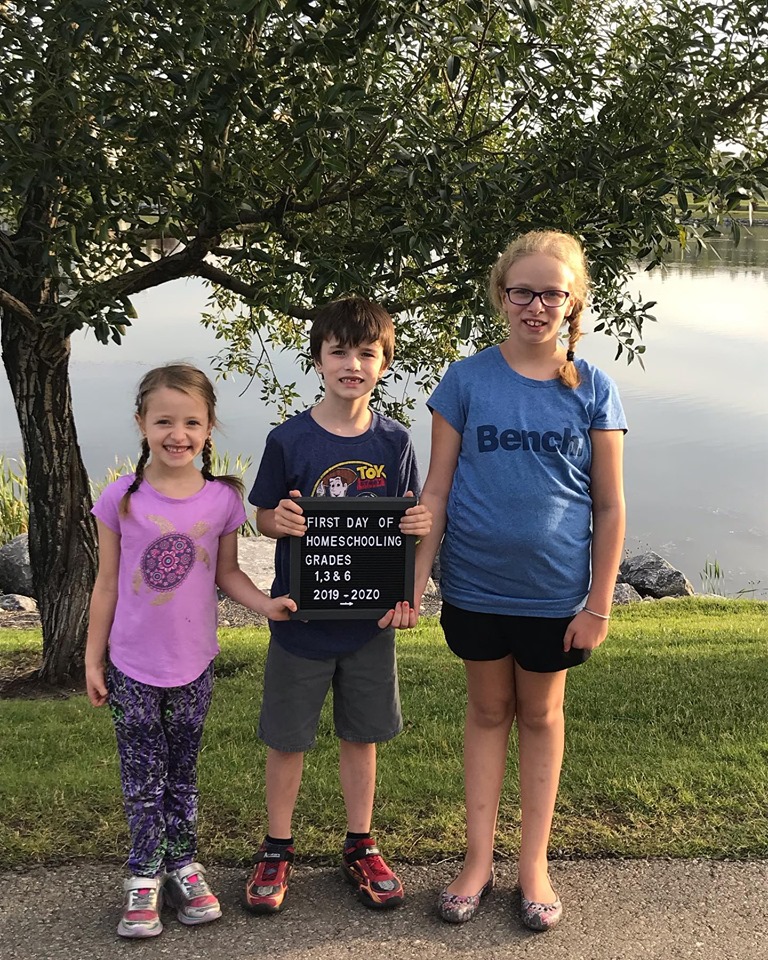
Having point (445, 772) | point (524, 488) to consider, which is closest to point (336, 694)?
point (524, 488)

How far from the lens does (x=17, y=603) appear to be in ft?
32.9

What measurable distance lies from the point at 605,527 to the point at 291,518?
1.01 meters

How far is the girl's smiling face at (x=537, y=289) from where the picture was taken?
3.07 meters

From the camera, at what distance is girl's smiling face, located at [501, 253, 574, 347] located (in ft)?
10.1

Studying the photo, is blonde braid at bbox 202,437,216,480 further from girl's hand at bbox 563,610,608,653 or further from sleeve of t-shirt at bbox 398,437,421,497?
girl's hand at bbox 563,610,608,653

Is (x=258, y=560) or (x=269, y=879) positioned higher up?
(x=269, y=879)

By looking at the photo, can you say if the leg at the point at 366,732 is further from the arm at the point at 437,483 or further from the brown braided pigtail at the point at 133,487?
the brown braided pigtail at the point at 133,487

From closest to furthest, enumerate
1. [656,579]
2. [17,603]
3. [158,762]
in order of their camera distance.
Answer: [158,762], [17,603], [656,579]

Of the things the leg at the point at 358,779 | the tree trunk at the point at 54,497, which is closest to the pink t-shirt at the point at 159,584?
the leg at the point at 358,779

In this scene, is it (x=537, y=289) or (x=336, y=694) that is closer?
(x=537, y=289)

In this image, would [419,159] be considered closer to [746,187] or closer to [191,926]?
[746,187]

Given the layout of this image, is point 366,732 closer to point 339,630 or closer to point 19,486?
point 339,630

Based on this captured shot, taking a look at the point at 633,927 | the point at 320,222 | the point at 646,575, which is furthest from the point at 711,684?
the point at 646,575

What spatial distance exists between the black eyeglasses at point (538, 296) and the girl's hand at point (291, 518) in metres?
0.93
